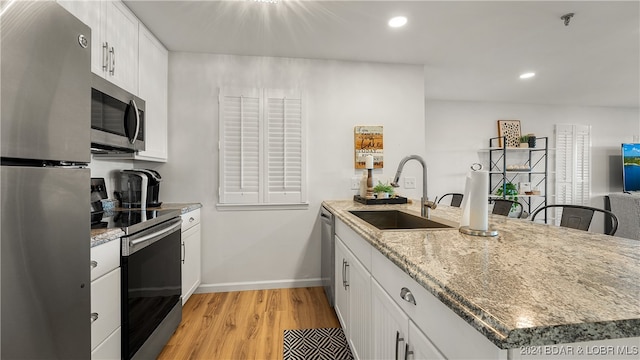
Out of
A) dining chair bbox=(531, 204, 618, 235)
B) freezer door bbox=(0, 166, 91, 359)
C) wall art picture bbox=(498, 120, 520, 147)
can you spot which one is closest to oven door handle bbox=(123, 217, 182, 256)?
freezer door bbox=(0, 166, 91, 359)

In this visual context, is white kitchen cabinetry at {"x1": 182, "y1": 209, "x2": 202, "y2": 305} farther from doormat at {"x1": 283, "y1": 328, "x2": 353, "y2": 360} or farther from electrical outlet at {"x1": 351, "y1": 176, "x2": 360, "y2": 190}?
electrical outlet at {"x1": 351, "y1": 176, "x2": 360, "y2": 190}

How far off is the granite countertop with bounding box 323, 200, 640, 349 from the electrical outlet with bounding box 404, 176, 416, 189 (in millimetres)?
1883

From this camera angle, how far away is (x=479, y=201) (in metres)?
1.20

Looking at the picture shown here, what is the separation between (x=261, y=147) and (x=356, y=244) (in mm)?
1610

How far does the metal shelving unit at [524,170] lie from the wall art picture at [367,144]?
9.24 ft

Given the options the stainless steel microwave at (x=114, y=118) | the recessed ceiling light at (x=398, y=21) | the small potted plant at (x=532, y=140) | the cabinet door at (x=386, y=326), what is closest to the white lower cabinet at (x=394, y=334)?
the cabinet door at (x=386, y=326)

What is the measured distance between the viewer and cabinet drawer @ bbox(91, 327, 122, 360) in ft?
4.05

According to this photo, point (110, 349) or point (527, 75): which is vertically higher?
point (527, 75)

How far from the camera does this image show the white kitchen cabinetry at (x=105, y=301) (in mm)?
1201

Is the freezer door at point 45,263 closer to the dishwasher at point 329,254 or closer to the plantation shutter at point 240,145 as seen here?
the dishwasher at point 329,254

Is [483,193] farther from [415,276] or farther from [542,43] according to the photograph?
[542,43]

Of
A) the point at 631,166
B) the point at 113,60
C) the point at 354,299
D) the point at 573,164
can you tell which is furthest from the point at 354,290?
the point at 631,166

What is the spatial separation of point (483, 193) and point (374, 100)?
206 cm

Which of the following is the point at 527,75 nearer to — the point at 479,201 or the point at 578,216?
the point at 578,216
